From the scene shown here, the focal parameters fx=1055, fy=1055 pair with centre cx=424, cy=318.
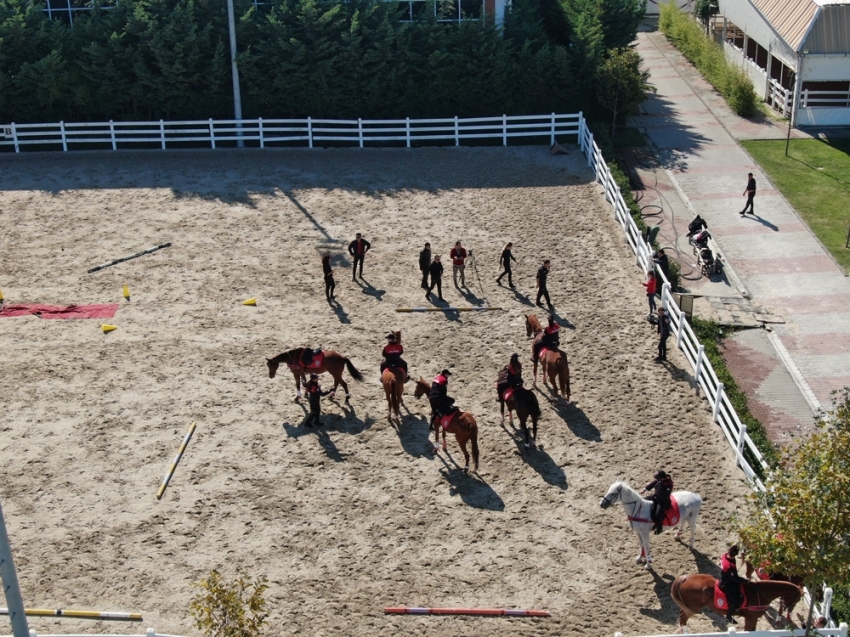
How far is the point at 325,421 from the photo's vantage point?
18.3 m

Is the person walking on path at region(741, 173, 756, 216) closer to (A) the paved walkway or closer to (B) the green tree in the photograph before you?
(A) the paved walkway

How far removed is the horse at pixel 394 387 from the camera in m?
17.8

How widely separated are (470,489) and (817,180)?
18199 millimetres

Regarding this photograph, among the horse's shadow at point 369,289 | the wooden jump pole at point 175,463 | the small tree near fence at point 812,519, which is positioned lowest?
the wooden jump pole at point 175,463

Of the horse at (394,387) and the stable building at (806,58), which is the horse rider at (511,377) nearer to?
the horse at (394,387)

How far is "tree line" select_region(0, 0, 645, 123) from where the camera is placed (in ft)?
104

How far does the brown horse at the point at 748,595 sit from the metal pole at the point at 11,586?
781 centimetres

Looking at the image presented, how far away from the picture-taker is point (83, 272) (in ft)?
77.5

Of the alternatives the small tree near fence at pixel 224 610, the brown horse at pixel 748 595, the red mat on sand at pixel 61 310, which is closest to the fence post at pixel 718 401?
the brown horse at pixel 748 595

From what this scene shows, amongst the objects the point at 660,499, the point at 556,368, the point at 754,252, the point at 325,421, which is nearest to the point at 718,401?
the point at 556,368

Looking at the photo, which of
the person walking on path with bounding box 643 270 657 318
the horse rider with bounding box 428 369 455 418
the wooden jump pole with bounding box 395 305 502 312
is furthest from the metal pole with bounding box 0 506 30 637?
the person walking on path with bounding box 643 270 657 318

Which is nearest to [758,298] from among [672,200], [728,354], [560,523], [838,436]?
[728,354]

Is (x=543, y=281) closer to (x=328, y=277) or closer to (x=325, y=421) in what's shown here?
(x=328, y=277)

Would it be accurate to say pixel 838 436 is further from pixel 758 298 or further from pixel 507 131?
pixel 507 131
